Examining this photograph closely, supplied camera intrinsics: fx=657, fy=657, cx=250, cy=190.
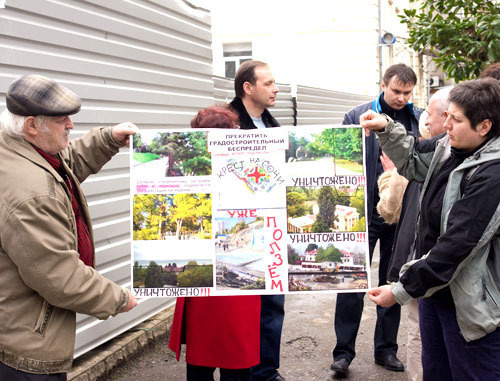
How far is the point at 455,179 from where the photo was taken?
9.43ft

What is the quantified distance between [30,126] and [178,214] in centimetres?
85

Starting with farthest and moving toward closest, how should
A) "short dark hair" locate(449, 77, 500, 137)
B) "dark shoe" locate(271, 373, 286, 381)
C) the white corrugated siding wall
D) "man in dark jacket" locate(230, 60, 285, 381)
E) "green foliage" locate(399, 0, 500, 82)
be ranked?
"green foliage" locate(399, 0, 500, 82) → "dark shoe" locate(271, 373, 286, 381) → "man in dark jacket" locate(230, 60, 285, 381) → the white corrugated siding wall → "short dark hair" locate(449, 77, 500, 137)

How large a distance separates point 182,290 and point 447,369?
4.44 feet

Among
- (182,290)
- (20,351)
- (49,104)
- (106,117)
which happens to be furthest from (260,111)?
(20,351)

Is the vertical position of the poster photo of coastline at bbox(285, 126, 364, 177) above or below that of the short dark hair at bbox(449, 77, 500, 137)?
below

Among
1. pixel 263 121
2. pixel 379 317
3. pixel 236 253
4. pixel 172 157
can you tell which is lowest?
pixel 379 317

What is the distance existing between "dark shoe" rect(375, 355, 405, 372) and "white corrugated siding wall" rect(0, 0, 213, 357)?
2.01m

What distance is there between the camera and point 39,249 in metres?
2.56

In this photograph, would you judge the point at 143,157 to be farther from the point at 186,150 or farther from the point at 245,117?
the point at 245,117

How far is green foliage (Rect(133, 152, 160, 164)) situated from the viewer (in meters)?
3.26

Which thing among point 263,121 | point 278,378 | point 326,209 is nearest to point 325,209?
point 326,209

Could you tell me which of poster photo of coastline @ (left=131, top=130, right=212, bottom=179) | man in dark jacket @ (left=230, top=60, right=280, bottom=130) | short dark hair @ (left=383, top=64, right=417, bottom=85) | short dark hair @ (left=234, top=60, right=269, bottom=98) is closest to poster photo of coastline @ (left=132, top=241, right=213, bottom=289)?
poster photo of coastline @ (left=131, top=130, right=212, bottom=179)

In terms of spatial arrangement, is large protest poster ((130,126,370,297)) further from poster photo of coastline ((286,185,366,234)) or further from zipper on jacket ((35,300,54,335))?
zipper on jacket ((35,300,54,335))

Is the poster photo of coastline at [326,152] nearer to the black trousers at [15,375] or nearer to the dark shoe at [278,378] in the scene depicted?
the black trousers at [15,375]
